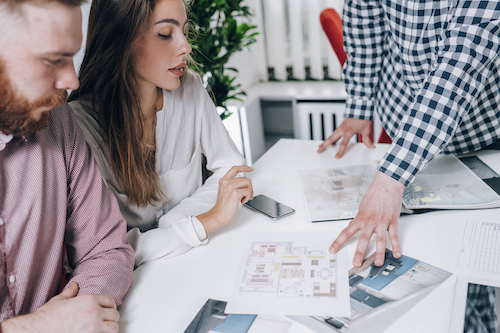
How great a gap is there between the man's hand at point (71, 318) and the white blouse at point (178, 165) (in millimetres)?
213

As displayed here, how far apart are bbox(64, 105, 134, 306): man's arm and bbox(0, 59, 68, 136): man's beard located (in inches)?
6.7

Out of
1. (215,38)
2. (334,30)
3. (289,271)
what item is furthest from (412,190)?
(215,38)

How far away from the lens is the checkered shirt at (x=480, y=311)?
0.79m

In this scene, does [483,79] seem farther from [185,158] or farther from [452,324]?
[185,158]

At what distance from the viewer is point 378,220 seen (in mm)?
899

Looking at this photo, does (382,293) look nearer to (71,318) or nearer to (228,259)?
(228,259)

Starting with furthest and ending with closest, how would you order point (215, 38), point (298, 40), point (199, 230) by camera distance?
point (298, 40) < point (215, 38) < point (199, 230)

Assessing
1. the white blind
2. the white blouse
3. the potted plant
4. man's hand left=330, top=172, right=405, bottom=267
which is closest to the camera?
man's hand left=330, top=172, right=405, bottom=267

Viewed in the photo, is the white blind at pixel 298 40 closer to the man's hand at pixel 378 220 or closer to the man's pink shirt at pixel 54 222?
the man's hand at pixel 378 220

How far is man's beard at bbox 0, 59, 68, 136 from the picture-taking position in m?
0.62

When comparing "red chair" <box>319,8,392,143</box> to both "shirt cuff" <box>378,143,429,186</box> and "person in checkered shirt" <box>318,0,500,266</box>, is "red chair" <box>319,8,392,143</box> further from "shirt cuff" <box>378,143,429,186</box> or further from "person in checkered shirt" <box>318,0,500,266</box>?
"shirt cuff" <box>378,143,429,186</box>

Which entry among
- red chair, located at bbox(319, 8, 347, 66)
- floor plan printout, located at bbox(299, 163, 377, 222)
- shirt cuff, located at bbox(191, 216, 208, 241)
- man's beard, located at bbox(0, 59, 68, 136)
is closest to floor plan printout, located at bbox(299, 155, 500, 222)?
floor plan printout, located at bbox(299, 163, 377, 222)

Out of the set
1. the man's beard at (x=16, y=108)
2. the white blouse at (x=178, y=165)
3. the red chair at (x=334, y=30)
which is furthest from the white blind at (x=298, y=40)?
the man's beard at (x=16, y=108)

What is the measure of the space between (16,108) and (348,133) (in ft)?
3.47
